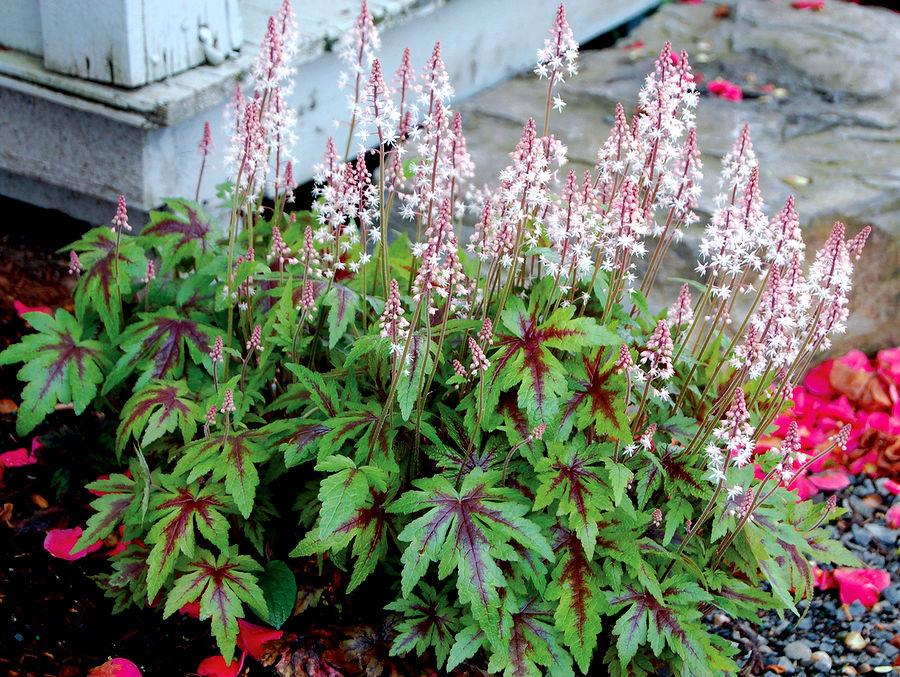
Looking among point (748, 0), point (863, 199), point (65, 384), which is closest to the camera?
point (65, 384)

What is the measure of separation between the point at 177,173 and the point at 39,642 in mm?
1832

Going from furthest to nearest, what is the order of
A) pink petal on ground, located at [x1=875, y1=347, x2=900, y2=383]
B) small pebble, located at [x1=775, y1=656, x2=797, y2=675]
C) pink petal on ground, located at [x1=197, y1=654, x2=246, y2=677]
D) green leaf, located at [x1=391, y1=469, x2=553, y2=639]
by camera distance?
pink petal on ground, located at [x1=875, y1=347, x2=900, y2=383] → small pebble, located at [x1=775, y1=656, x2=797, y2=675] → pink petal on ground, located at [x1=197, y1=654, x2=246, y2=677] → green leaf, located at [x1=391, y1=469, x2=553, y2=639]

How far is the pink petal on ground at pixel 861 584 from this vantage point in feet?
10.1

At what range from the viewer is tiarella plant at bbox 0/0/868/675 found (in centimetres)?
223

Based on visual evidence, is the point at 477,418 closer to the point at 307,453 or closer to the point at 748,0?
the point at 307,453

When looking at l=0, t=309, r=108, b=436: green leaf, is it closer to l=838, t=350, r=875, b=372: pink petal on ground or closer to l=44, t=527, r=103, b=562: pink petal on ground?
l=44, t=527, r=103, b=562: pink petal on ground

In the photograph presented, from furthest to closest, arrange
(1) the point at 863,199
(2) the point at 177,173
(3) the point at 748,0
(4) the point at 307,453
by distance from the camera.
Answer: (3) the point at 748,0 → (1) the point at 863,199 → (2) the point at 177,173 → (4) the point at 307,453

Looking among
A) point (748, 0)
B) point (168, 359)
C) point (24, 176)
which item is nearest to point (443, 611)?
point (168, 359)

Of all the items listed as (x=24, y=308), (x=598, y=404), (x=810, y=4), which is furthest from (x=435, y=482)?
(x=810, y=4)

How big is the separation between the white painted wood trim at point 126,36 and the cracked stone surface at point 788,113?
1.33 metres

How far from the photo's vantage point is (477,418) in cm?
231

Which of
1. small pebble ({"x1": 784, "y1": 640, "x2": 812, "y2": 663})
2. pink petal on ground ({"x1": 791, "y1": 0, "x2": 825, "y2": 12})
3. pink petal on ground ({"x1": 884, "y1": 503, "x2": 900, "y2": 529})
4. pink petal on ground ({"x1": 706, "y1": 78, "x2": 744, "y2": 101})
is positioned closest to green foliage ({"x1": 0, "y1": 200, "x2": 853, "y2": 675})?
small pebble ({"x1": 784, "y1": 640, "x2": 812, "y2": 663})

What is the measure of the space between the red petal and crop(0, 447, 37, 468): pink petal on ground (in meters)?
0.91

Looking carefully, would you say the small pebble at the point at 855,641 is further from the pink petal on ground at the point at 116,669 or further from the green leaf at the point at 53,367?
the green leaf at the point at 53,367
